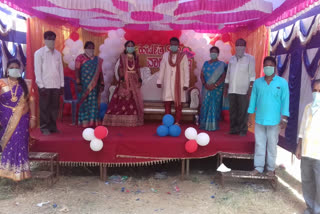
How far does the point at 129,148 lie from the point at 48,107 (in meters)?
1.57

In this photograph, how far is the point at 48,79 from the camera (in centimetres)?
455

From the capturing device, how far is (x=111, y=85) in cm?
672

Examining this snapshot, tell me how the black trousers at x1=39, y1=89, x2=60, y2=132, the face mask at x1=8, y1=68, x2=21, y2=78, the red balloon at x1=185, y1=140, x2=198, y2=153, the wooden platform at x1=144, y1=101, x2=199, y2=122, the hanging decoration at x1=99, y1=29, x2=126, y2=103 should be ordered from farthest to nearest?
1. the hanging decoration at x1=99, y1=29, x2=126, y2=103
2. the wooden platform at x1=144, y1=101, x2=199, y2=122
3. the black trousers at x1=39, y1=89, x2=60, y2=132
4. the red balloon at x1=185, y1=140, x2=198, y2=153
5. the face mask at x1=8, y1=68, x2=21, y2=78

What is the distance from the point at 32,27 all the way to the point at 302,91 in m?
5.25

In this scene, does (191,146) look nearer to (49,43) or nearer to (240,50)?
(240,50)

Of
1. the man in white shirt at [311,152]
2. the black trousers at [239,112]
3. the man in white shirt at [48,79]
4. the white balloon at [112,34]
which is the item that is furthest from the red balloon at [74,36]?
the man in white shirt at [311,152]

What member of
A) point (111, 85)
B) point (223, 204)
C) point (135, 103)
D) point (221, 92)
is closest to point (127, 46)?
point (135, 103)

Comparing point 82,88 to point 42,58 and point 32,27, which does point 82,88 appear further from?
Answer: point 32,27

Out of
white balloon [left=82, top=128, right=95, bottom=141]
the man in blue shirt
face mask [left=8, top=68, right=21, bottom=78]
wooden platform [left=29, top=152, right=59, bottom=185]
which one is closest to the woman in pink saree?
face mask [left=8, top=68, right=21, bottom=78]

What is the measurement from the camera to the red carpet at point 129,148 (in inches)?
167

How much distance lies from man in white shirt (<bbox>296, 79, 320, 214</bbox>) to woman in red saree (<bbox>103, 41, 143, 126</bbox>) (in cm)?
319

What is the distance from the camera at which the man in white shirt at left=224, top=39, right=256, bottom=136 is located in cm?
470

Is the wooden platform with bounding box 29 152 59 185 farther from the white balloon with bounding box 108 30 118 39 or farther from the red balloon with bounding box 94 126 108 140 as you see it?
the white balloon with bounding box 108 30 118 39

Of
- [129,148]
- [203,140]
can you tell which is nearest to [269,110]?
[203,140]
